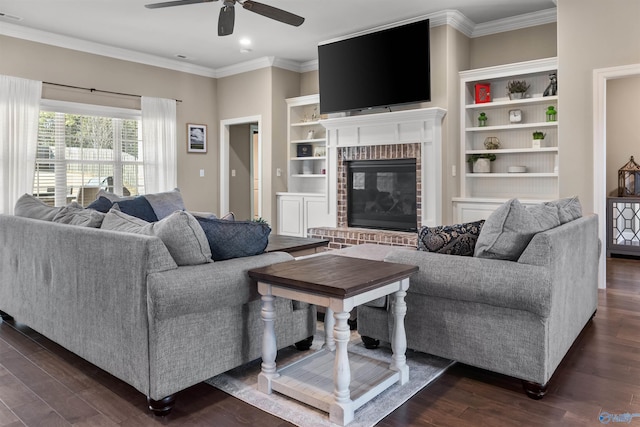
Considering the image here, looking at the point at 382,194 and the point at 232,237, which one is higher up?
the point at 382,194

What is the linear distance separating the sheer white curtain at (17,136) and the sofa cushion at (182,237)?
4.10 m

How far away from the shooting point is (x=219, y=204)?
7.75 m

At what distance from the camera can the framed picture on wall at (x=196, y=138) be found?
7.32 m

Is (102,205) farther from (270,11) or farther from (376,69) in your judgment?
(376,69)

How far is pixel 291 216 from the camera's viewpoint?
6.99 m

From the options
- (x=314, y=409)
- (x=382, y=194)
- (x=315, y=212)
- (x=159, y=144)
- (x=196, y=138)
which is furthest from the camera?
(x=196, y=138)

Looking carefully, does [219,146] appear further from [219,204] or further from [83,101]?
[83,101]

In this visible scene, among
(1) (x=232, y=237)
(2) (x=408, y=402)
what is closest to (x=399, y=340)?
(2) (x=408, y=402)

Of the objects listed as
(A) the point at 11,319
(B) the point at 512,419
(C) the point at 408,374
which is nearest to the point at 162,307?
(C) the point at 408,374

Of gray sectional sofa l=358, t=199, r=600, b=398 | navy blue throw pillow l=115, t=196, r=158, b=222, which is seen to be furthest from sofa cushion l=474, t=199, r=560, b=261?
navy blue throw pillow l=115, t=196, r=158, b=222

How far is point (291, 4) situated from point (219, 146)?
10.7 feet

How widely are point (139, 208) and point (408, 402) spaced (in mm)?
3026

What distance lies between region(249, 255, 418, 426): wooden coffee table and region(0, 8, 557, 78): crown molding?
153 inches

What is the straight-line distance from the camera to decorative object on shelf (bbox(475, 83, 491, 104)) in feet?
18.0
